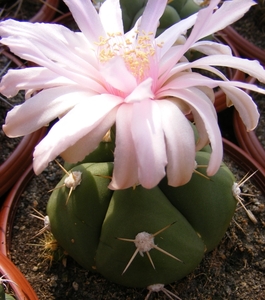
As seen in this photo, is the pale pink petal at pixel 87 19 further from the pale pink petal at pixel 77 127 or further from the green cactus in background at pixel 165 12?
the green cactus in background at pixel 165 12

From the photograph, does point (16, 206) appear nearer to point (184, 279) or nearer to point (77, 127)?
point (184, 279)

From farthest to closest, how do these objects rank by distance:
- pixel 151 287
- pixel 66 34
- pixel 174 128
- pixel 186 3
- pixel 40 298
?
pixel 186 3 < pixel 40 298 < pixel 151 287 < pixel 66 34 < pixel 174 128

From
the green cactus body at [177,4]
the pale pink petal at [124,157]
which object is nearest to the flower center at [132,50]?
the pale pink petal at [124,157]

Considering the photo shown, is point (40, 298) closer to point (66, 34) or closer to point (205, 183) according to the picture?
point (205, 183)

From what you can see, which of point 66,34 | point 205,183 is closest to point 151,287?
point 205,183

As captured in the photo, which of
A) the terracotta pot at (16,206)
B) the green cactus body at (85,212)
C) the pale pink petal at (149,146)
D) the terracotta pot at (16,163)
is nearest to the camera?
the pale pink petal at (149,146)

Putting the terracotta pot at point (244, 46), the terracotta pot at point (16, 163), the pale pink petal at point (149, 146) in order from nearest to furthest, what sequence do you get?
the pale pink petal at point (149, 146), the terracotta pot at point (16, 163), the terracotta pot at point (244, 46)

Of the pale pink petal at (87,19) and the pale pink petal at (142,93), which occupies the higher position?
the pale pink petal at (87,19)
